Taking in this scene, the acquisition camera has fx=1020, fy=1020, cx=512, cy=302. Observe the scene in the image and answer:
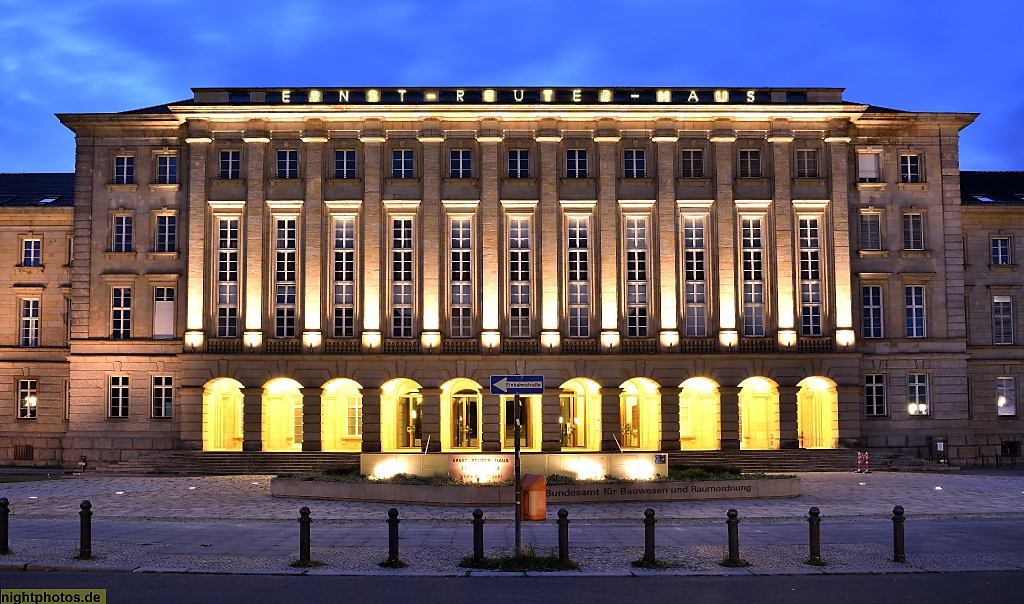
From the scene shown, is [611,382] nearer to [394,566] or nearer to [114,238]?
[114,238]

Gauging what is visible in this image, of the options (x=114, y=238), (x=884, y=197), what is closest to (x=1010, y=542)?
(x=884, y=197)

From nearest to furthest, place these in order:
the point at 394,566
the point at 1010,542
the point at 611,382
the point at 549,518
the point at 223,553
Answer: the point at 394,566 < the point at 223,553 < the point at 1010,542 < the point at 549,518 < the point at 611,382

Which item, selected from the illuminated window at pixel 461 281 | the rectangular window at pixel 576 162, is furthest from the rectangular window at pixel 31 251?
the rectangular window at pixel 576 162

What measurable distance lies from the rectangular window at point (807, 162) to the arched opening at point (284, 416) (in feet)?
89.2

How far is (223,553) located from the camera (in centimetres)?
2000

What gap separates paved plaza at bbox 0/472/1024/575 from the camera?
61.3ft

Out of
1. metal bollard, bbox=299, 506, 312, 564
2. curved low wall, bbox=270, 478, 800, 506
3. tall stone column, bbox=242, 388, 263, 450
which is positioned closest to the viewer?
metal bollard, bbox=299, 506, 312, 564

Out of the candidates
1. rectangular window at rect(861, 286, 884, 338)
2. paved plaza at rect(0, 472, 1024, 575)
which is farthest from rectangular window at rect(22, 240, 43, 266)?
rectangular window at rect(861, 286, 884, 338)

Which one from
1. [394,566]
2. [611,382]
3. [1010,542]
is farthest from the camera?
[611,382]

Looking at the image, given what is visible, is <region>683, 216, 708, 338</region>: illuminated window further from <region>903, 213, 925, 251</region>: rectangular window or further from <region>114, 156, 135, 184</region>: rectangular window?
<region>114, 156, 135, 184</region>: rectangular window

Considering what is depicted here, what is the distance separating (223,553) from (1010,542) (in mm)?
16367

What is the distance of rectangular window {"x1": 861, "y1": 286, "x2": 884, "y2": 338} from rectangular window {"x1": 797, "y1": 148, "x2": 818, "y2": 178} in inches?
253

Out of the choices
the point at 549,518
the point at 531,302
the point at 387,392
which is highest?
the point at 531,302

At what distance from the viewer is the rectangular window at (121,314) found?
50281 millimetres
